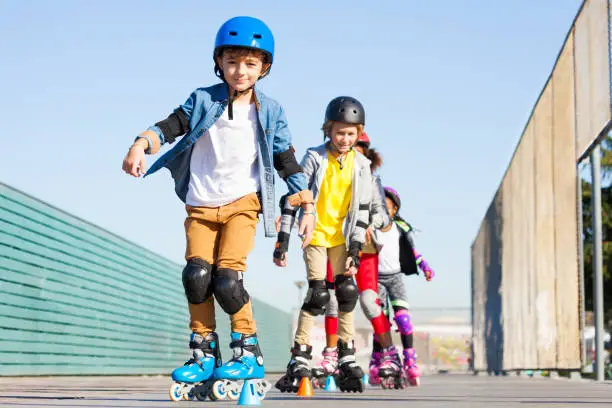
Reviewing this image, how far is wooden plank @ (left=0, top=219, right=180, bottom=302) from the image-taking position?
9695 millimetres

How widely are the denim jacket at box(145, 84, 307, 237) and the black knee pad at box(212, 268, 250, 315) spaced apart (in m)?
0.28

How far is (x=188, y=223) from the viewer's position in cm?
465

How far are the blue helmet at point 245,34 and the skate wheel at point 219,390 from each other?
146 cm

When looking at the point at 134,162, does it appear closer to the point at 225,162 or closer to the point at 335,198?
the point at 225,162

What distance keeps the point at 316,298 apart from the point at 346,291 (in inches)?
13.0

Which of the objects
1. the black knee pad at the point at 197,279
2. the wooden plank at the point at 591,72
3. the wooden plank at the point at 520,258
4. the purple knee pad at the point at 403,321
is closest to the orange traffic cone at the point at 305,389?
the black knee pad at the point at 197,279

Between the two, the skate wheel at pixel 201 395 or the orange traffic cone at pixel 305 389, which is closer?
the skate wheel at pixel 201 395

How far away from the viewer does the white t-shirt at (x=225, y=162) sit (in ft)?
15.2

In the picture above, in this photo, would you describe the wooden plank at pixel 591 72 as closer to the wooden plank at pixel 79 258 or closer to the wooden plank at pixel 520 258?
the wooden plank at pixel 520 258

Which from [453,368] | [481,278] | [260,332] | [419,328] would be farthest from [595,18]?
[419,328]

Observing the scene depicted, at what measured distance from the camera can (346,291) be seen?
6285 mm

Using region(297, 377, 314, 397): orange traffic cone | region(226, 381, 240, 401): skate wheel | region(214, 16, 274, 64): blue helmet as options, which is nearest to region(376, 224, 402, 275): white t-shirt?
region(297, 377, 314, 397): orange traffic cone

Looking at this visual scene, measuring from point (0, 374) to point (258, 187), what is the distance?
5496 mm

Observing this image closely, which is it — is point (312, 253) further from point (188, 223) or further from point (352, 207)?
point (188, 223)
